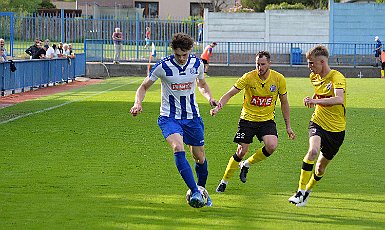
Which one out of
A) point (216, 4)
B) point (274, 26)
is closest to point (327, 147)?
point (274, 26)

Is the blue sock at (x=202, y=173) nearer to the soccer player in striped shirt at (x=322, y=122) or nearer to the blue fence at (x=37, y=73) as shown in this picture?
the soccer player in striped shirt at (x=322, y=122)

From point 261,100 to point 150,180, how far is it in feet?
6.19

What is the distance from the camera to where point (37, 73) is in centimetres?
3584

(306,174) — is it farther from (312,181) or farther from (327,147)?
(327,147)

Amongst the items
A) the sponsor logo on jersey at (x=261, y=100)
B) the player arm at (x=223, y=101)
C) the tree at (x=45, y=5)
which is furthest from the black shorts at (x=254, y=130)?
the tree at (x=45, y=5)

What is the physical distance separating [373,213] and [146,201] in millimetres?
2527

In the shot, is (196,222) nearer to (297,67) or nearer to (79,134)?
(79,134)

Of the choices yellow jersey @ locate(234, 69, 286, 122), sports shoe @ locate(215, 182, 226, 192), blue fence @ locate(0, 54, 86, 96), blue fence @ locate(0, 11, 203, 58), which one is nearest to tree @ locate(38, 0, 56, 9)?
blue fence @ locate(0, 11, 203, 58)

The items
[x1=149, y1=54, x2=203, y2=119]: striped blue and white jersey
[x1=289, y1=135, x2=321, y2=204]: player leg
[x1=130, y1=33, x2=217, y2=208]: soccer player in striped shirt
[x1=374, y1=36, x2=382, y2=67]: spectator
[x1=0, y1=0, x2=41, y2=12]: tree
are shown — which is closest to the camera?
[x1=130, y1=33, x2=217, y2=208]: soccer player in striped shirt

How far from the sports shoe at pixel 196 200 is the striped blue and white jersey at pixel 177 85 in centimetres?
103

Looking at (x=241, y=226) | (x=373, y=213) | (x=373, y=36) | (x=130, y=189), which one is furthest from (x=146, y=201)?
(x=373, y=36)

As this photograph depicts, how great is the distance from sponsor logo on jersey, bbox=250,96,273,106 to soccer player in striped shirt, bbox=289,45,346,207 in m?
0.87

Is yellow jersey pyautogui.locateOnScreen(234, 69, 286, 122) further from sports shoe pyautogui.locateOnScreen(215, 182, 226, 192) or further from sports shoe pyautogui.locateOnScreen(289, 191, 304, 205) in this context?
sports shoe pyautogui.locateOnScreen(289, 191, 304, 205)

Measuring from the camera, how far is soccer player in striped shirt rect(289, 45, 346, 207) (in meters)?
10.6
